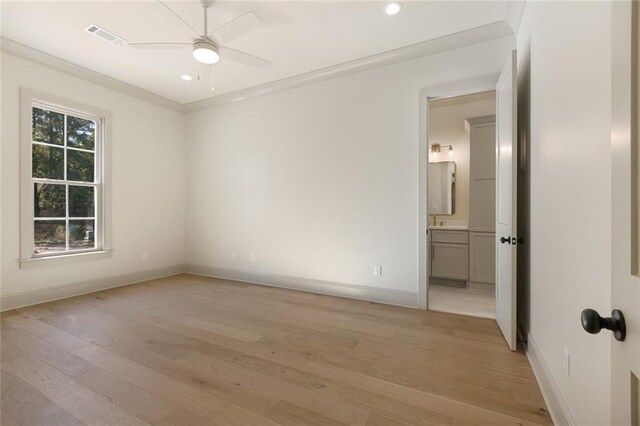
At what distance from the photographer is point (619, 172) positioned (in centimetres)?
65

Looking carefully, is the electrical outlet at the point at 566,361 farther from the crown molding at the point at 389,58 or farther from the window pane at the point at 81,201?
the window pane at the point at 81,201

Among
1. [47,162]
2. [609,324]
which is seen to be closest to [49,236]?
[47,162]

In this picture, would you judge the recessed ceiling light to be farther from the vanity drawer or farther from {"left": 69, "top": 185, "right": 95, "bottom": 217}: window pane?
{"left": 69, "top": 185, "right": 95, "bottom": 217}: window pane

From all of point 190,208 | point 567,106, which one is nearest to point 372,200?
point 567,106

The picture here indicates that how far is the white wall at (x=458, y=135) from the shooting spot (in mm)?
4863

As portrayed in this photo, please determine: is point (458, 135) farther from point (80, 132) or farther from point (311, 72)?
point (80, 132)

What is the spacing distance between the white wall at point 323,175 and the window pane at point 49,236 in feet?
6.07

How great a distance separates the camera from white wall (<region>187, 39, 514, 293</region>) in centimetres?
341

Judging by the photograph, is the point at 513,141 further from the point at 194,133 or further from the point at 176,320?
the point at 194,133

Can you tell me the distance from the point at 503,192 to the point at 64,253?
5.33 meters

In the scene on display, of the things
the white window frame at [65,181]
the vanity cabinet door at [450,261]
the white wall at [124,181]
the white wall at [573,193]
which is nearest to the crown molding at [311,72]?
the white wall at [124,181]

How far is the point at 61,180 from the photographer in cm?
381

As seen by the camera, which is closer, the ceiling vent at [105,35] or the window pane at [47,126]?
the ceiling vent at [105,35]

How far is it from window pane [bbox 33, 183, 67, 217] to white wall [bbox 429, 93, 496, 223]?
5702mm
